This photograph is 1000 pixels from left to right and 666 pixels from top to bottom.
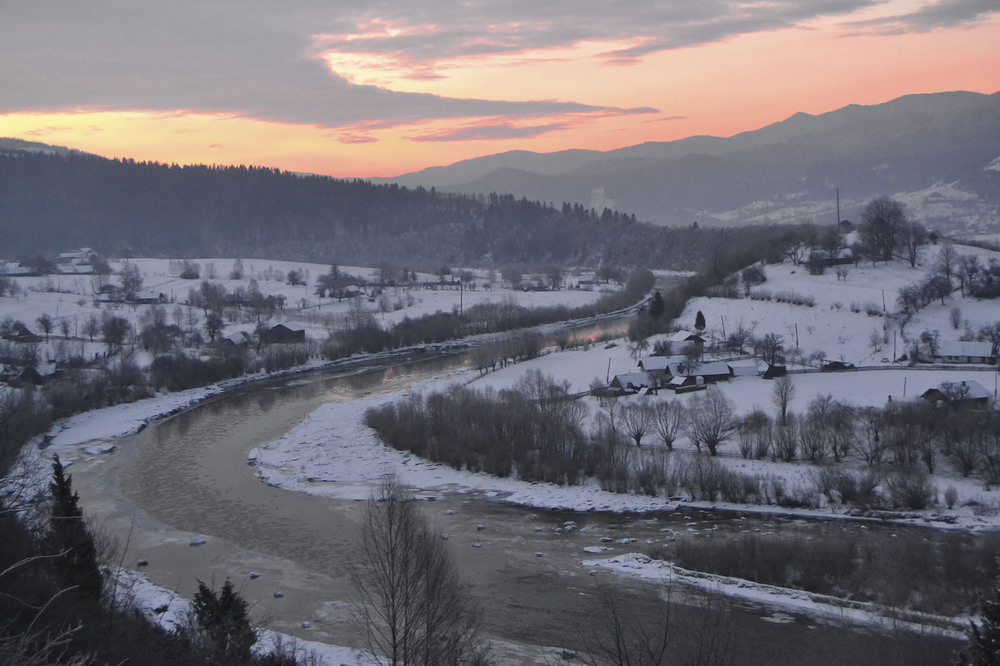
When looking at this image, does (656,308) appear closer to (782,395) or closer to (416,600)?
(782,395)

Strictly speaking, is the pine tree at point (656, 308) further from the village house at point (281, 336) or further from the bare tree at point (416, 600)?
the bare tree at point (416, 600)

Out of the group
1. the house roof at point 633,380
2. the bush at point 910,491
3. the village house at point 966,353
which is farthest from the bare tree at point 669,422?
the village house at point 966,353

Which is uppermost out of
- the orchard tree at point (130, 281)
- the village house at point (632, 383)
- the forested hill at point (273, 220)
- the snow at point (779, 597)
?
the forested hill at point (273, 220)

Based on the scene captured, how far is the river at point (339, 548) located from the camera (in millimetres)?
10172

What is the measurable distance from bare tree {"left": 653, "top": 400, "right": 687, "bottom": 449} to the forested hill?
5169 centimetres

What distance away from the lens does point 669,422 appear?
747 inches

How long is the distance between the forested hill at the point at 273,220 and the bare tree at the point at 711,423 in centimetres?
5187

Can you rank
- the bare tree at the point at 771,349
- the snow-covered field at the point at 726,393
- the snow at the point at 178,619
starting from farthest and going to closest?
1. the bare tree at the point at 771,349
2. the snow-covered field at the point at 726,393
3. the snow at the point at 178,619

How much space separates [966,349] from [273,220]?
7961 cm

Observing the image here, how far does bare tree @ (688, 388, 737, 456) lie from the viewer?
18.1 m

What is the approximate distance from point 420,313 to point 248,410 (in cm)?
1762

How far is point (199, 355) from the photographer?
3120cm

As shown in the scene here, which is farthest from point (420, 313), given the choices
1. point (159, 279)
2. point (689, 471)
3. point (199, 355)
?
point (689, 471)

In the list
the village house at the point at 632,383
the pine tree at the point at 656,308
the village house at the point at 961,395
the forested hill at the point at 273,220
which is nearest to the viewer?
the village house at the point at 961,395
